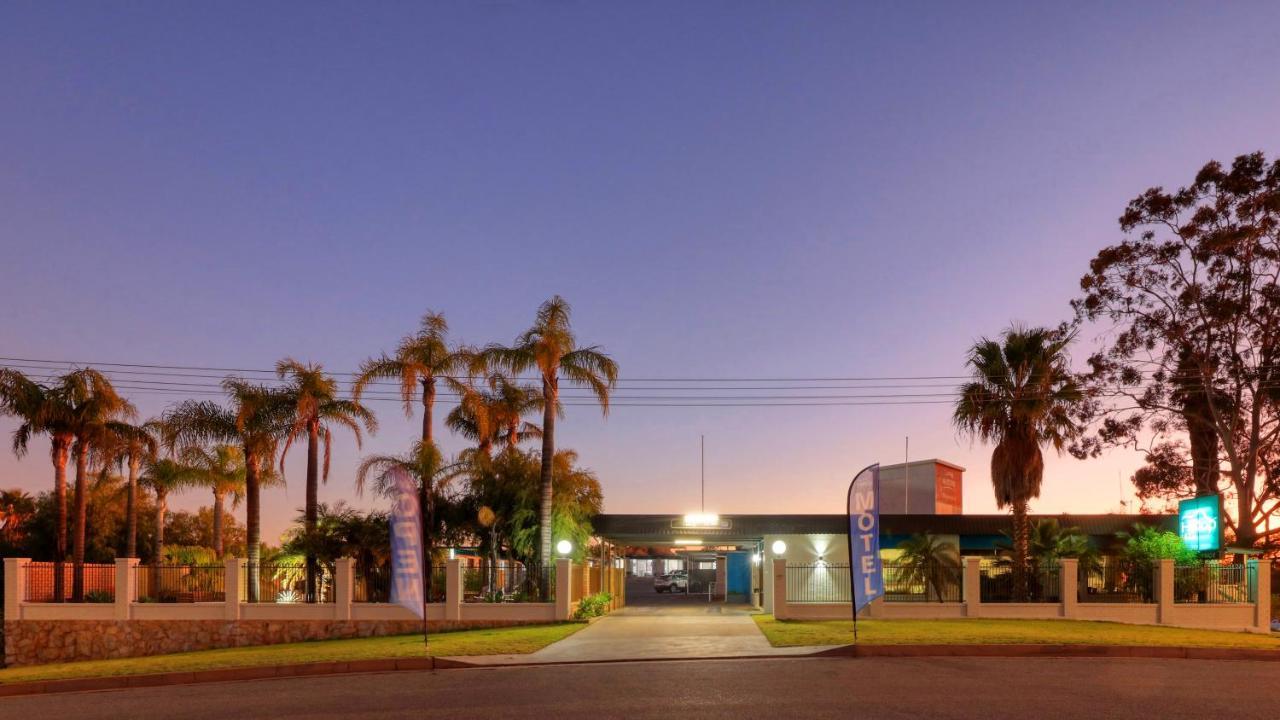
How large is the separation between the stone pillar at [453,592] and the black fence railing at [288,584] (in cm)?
351

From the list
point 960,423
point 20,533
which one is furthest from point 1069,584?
point 20,533

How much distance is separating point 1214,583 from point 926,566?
8.00 metres

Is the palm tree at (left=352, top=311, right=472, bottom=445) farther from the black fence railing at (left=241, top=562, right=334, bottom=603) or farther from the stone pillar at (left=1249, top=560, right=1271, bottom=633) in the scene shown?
the stone pillar at (left=1249, top=560, right=1271, bottom=633)

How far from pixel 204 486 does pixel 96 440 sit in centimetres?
1641

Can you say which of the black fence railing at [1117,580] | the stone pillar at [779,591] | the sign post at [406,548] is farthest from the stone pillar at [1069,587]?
the sign post at [406,548]

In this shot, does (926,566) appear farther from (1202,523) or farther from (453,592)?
(453,592)

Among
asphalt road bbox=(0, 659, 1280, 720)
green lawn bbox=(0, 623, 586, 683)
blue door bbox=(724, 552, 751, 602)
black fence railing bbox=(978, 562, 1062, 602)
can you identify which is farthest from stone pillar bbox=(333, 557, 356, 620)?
blue door bbox=(724, 552, 751, 602)

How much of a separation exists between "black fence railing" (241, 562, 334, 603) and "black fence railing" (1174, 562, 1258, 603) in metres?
23.9

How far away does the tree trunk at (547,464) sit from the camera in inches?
1198

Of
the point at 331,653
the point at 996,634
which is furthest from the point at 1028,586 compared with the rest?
the point at 331,653

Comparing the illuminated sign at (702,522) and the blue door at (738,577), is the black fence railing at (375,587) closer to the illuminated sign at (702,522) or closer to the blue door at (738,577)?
the illuminated sign at (702,522)

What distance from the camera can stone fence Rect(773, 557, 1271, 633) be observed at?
28.0 meters

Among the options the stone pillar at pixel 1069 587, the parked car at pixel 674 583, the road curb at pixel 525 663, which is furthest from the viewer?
the parked car at pixel 674 583

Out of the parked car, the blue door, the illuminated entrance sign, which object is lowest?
the parked car
